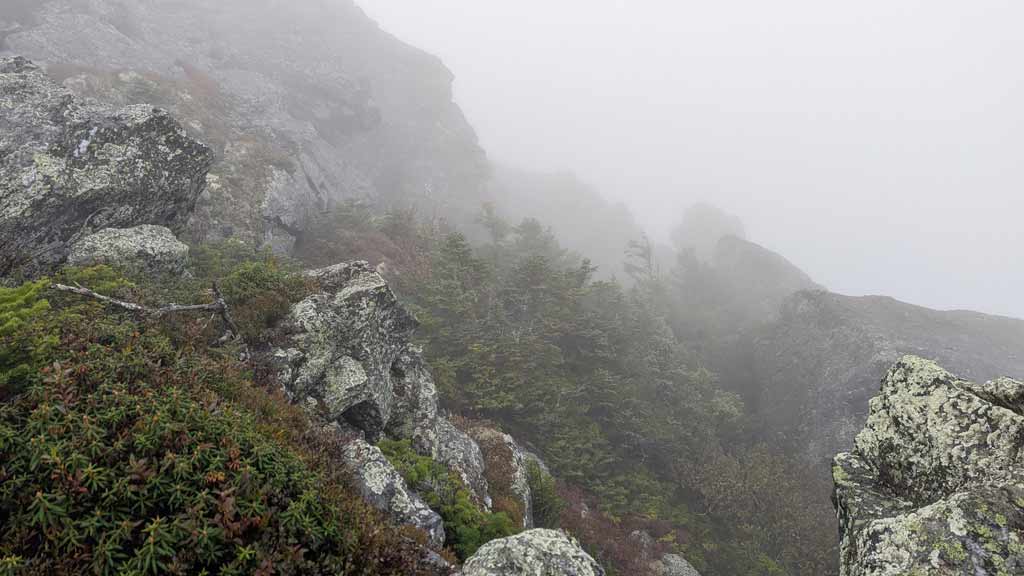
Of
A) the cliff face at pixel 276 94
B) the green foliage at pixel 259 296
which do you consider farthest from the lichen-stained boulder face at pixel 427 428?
the cliff face at pixel 276 94

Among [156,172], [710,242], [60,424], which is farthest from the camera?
[710,242]

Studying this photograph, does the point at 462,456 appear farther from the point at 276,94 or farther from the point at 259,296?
the point at 276,94

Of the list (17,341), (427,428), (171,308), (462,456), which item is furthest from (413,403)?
(17,341)

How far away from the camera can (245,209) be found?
24.6 meters

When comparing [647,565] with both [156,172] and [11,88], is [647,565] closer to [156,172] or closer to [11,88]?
[156,172]

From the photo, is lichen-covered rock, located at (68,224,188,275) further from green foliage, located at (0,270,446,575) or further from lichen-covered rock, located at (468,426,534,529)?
lichen-covered rock, located at (468,426,534,529)

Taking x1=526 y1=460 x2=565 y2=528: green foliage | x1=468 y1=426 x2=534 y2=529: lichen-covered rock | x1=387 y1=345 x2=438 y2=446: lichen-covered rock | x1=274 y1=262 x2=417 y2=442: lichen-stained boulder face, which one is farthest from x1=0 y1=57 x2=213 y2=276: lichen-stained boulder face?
x1=526 y1=460 x2=565 y2=528: green foliage

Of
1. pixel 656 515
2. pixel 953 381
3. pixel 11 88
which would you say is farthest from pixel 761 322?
pixel 11 88

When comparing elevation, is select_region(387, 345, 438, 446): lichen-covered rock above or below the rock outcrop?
below

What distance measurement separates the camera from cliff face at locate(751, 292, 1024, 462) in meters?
33.2

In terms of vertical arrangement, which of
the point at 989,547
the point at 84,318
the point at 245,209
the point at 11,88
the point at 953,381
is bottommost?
the point at 245,209

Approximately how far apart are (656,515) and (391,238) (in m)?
22.1

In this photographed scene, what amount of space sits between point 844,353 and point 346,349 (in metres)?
40.2

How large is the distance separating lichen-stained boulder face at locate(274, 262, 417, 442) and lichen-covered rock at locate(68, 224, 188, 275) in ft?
11.9
